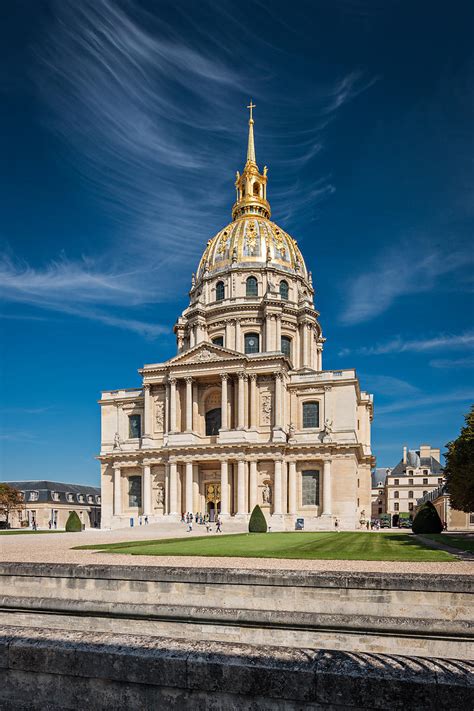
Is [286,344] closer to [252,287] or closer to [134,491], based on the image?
[252,287]

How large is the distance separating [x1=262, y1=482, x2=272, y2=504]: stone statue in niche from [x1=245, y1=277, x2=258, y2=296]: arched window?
2663 cm

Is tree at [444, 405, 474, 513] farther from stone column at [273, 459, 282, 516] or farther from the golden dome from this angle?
the golden dome

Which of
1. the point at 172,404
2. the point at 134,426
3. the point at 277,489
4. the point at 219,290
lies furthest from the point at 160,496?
the point at 219,290

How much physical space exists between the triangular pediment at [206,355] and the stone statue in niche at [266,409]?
16.1ft

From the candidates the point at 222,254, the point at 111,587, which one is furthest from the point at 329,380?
the point at 111,587

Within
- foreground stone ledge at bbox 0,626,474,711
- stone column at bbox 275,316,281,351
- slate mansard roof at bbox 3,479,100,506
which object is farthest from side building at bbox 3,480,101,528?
foreground stone ledge at bbox 0,626,474,711

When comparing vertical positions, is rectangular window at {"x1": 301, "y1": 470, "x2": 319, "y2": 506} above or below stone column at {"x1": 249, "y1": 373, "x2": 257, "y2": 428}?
below

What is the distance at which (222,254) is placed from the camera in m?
78.4

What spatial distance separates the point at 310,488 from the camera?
193ft

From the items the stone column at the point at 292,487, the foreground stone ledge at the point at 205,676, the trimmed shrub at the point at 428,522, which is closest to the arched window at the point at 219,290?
the stone column at the point at 292,487

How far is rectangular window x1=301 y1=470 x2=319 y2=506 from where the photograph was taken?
2307 inches

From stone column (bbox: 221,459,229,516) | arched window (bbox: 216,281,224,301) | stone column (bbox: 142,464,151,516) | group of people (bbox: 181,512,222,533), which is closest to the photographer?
group of people (bbox: 181,512,222,533)

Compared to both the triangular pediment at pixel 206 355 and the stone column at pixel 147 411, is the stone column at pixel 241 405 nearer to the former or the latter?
the triangular pediment at pixel 206 355

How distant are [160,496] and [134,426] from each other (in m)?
9.40
